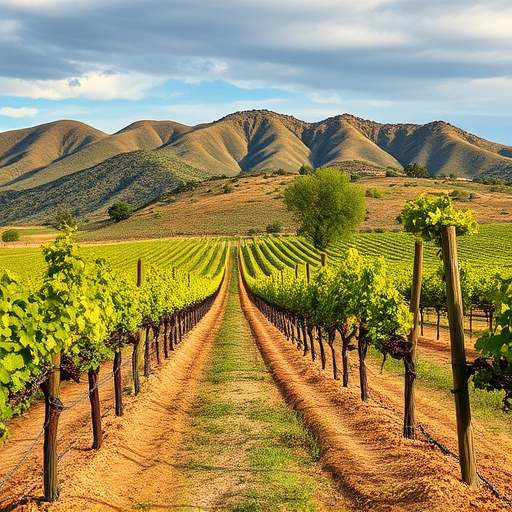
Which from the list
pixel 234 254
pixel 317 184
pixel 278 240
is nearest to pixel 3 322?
pixel 317 184

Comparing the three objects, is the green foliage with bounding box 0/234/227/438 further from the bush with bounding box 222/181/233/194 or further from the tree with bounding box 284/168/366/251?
the bush with bounding box 222/181/233/194

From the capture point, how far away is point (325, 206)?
87.6 meters

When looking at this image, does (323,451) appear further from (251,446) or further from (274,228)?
(274,228)

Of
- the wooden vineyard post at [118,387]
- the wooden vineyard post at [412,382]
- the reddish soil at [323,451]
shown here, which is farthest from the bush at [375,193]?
the wooden vineyard post at [412,382]

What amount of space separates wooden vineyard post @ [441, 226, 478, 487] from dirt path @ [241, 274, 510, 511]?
40 cm

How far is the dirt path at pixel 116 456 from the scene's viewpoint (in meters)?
9.37

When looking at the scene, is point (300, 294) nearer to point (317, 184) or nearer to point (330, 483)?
point (330, 483)

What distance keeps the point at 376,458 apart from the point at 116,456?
5432 millimetres

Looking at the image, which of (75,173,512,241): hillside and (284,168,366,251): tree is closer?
(284,168,366,251): tree

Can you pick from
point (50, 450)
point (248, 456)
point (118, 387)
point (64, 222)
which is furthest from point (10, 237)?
point (50, 450)

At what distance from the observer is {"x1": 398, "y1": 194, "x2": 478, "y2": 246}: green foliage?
30.4ft

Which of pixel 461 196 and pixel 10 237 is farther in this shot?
pixel 10 237

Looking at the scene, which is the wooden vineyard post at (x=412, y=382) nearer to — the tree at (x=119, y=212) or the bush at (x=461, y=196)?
the bush at (x=461, y=196)

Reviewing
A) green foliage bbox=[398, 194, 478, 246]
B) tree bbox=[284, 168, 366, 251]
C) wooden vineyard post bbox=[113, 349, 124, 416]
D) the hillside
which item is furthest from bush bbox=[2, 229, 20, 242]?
green foliage bbox=[398, 194, 478, 246]
